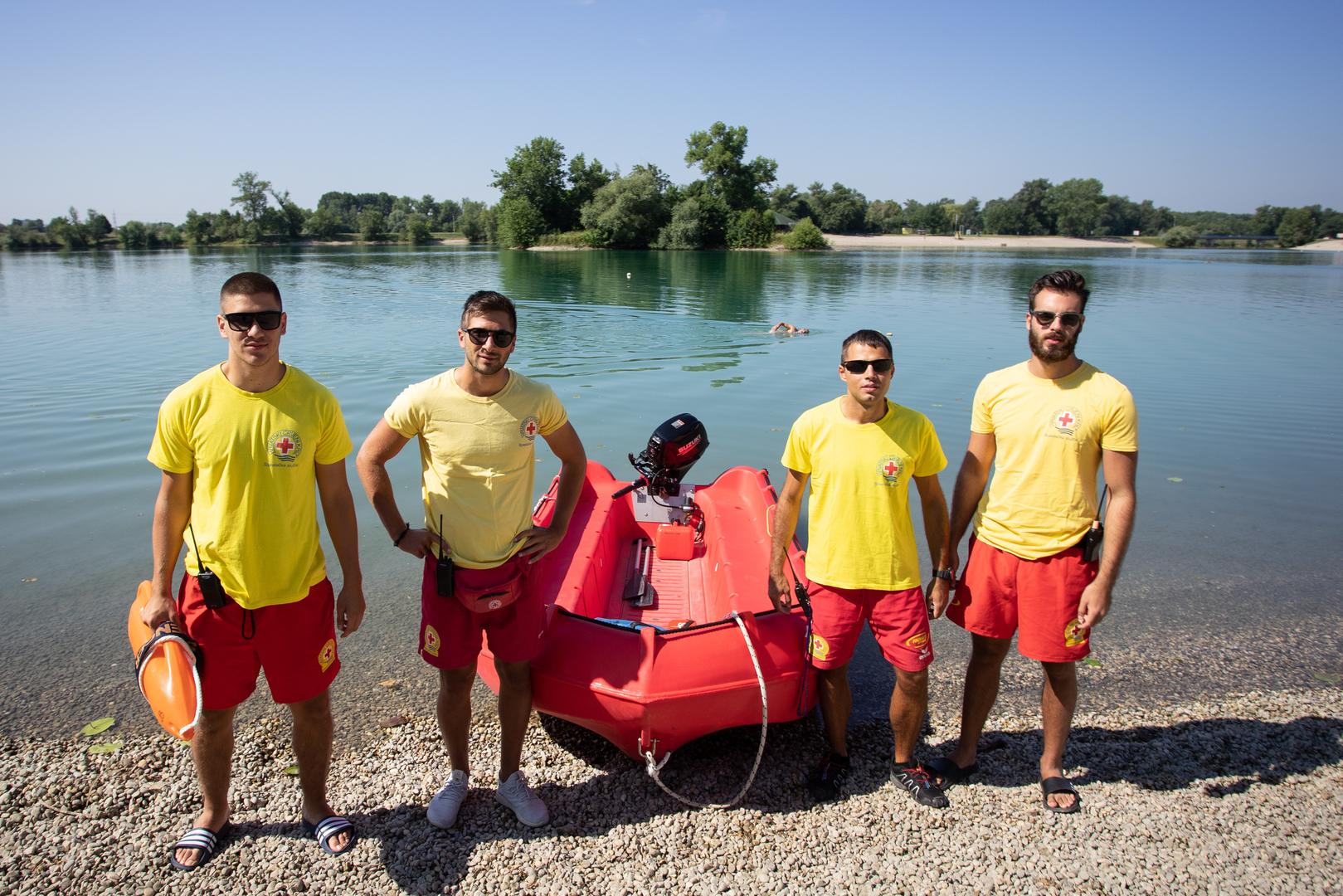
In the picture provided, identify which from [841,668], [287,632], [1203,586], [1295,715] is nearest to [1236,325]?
[1203,586]

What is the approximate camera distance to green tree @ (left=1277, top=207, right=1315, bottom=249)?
9369cm

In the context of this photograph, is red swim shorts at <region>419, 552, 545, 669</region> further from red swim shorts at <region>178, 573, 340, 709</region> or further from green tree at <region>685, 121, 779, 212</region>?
green tree at <region>685, 121, 779, 212</region>

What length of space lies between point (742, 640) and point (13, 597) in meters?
5.26

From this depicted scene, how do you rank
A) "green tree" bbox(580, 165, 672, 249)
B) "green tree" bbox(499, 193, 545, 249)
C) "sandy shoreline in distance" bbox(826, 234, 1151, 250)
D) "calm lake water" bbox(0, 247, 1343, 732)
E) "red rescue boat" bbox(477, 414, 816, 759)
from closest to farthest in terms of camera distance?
1. "red rescue boat" bbox(477, 414, 816, 759)
2. "calm lake water" bbox(0, 247, 1343, 732)
3. "green tree" bbox(580, 165, 672, 249)
4. "green tree" bbox(499, 193, 545, 249)
5. "sandy shoreline in distance" bbox(826, 234, 1151, 250)

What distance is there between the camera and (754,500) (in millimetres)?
4977

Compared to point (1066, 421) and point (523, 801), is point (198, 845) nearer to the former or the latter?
point (523, 801)

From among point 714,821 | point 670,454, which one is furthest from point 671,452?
point 714,821

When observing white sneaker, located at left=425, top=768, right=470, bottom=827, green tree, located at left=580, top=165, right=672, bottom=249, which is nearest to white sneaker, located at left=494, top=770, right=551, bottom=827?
white sneaker, located at left=425, top=768, right=470, bottom=827

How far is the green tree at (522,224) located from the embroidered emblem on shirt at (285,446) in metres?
64.7

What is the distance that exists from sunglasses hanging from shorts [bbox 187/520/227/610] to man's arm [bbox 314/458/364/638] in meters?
0.37

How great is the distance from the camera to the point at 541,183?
67.5 m

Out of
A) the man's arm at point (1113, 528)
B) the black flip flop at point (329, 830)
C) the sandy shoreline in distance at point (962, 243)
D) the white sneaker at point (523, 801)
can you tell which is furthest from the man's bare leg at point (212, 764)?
the sandy shoreline in distance at point (962, 243)

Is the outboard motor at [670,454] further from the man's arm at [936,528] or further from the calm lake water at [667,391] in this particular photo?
the man's arm at [936,528]

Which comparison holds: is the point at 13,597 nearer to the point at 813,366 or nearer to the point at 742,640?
the point at 742,640
